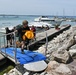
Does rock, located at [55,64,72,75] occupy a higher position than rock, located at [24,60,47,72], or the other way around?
rock, located at [55,64,72,75]

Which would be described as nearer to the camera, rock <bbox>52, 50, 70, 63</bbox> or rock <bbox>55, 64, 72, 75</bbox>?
rock <bbox>55, 64, 72, 75</bbox>

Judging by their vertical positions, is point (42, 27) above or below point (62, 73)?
below

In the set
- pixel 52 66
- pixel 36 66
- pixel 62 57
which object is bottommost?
pixel 36 66

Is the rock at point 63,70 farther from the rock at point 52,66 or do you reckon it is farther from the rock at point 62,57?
the rock at point 62,57

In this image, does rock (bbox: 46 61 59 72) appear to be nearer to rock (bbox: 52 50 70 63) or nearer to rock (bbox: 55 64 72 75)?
rock (bbox: 55 64 72 75)

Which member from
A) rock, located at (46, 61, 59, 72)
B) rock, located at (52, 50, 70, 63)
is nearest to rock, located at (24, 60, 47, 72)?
rock, located at (46, 61, 59, 72)

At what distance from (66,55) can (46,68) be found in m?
1.12

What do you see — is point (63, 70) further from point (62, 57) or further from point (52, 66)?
point (62, 57)

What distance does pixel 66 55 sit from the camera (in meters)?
10.6

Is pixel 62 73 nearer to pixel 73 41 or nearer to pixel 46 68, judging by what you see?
pixel 46 68

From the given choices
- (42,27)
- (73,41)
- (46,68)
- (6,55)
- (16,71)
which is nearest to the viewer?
(46,68)

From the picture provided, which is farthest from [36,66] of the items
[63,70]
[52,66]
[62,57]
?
[63,70]

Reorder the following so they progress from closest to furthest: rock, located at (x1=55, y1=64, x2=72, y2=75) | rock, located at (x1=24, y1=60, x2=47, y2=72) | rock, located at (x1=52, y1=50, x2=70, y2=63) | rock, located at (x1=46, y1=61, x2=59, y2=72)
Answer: rock, located at (x1=55, y1=64, x2=72, y2=75) < rock, located at (x1=46, y1=61, x2=59, y2=72) < rock, located at (x1=24, y1=60, x2=47, y2=72) < rock, located at (x1=52, y1=50, x2=70, y2=63)

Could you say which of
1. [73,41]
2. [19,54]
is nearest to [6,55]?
[19,54]
